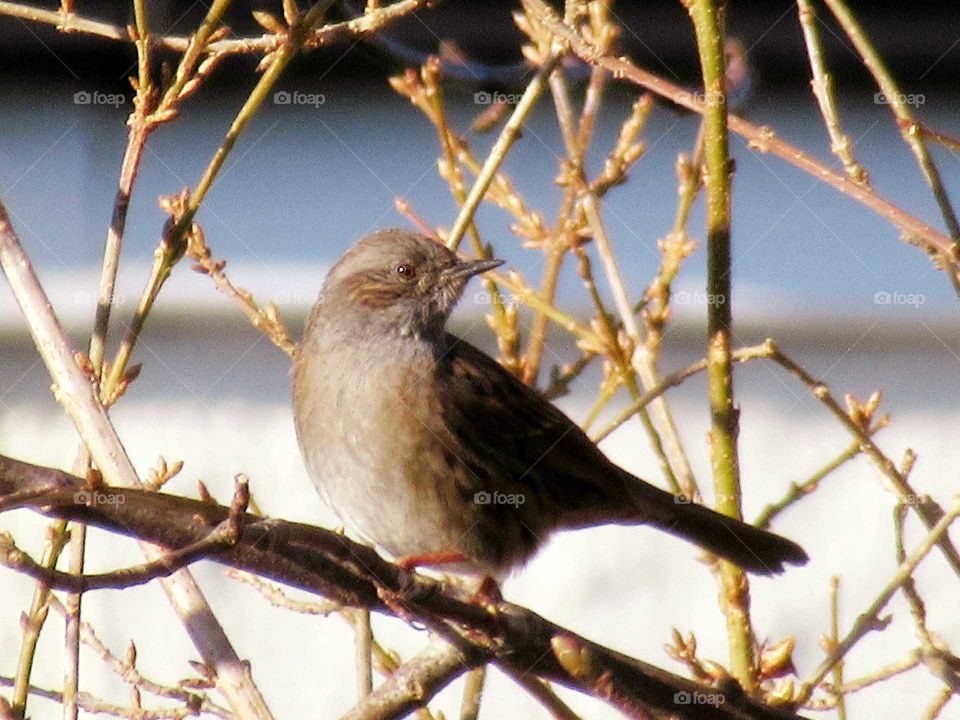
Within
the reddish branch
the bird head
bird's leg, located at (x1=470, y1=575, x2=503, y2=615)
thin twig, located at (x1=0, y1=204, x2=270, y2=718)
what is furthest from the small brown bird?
thin twig, located at (x1=0, y1=204, x2=270, y2=718)

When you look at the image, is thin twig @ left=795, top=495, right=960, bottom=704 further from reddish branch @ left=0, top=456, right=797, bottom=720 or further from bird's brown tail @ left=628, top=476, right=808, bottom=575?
bird's brown tail @ left=628, top=476, right=808, bottom=575

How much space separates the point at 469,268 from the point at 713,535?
40.7 inches

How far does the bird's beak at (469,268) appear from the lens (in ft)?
12.7

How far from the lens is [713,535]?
415 cm

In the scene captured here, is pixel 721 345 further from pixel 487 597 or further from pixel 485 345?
pixel 485 345

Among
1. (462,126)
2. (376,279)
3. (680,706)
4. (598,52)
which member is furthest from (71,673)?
(462,126)

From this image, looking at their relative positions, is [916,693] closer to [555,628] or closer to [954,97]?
[954,97]

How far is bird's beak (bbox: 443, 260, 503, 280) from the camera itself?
388 cm

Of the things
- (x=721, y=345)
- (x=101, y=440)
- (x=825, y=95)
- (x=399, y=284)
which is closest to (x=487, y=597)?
(x=721, y=345)

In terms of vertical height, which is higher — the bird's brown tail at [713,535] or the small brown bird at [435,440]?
the small brown bird at [435,440]

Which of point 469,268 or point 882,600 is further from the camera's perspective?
point 469,268

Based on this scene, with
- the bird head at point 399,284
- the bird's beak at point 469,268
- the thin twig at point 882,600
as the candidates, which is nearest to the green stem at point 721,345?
the thin twig at point 882,600

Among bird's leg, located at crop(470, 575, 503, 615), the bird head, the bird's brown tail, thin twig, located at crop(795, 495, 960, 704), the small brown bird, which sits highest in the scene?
the bird head

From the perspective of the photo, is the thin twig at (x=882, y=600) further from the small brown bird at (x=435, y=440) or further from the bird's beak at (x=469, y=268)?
the bird's beak at (x=469, y=268)
